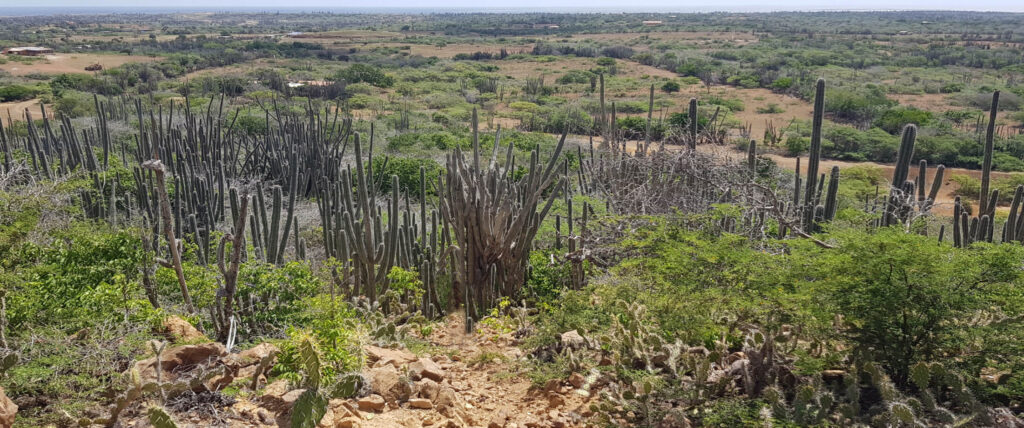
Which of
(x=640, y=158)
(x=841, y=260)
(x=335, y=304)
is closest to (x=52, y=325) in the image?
(x=335, y=304)

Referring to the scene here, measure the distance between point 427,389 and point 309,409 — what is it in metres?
0.88

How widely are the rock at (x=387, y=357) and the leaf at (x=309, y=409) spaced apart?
896 mm

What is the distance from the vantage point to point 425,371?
4.60 m

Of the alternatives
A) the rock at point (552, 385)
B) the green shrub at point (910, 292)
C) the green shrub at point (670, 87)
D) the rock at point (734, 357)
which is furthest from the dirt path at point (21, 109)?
the green shrub at point (910, 292)

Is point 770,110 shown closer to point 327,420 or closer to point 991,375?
point 991,375

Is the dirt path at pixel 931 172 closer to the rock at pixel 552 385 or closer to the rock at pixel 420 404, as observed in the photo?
the rock at pixel 552 385

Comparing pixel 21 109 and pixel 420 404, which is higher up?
pixel 420 404

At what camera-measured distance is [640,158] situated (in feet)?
28.7

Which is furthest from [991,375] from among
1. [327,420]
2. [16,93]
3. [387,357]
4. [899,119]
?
[16,93]

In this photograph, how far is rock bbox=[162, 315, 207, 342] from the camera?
A: 4.91m

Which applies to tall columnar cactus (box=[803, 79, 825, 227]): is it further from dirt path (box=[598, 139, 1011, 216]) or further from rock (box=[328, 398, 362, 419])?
dirt path (box=[598, 139, 1011, 216])

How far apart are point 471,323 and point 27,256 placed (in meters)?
3.70

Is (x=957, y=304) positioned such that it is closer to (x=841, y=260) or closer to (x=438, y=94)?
(x=841, y=260)

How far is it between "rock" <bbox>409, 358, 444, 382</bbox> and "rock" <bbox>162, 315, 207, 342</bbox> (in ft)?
5.06
